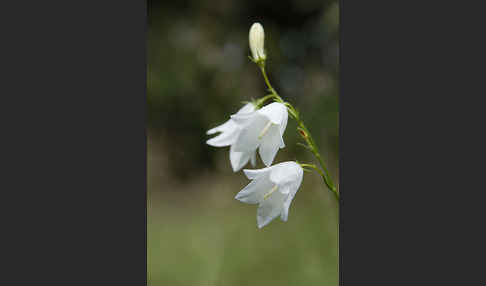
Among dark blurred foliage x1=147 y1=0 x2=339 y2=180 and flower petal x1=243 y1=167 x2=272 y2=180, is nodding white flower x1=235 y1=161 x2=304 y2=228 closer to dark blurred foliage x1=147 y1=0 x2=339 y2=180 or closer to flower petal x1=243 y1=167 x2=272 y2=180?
flower petal x1=243 y1=167 x2=272 y2=180

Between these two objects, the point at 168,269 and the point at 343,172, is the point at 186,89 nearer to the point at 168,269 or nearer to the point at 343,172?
the point at 168,269

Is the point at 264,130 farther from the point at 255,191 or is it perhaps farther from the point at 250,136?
the point at 255,191

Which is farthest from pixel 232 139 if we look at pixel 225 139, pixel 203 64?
pixel 203 64

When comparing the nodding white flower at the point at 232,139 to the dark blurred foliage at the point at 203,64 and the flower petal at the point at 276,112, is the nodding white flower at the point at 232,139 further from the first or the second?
the dark blurred foliage at the point at 203,64

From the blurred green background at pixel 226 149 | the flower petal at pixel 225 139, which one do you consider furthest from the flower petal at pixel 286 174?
the blurred green background at pixel 226 149

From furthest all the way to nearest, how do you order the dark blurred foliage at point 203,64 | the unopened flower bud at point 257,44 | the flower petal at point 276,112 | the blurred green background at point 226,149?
the dark blurred foliage at point 203,64, the blurred green background at point 226,149, the unopened flower bud at point 257,44, the flower petal at point 276,112

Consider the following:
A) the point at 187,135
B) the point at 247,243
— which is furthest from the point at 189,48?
the point at 247,243

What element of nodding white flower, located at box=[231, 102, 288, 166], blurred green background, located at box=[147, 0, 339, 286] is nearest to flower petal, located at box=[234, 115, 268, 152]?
nodding white flower, located at box=[231, 102, 288, 166]
